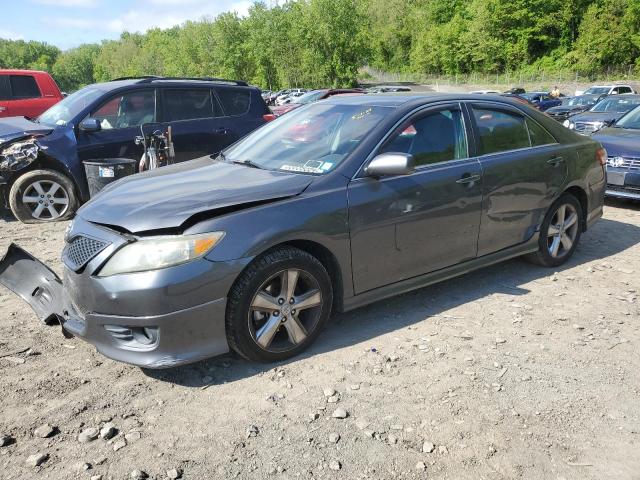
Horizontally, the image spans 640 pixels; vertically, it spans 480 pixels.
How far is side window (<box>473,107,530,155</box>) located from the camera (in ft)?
14.5

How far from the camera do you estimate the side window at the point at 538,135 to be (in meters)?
4.85

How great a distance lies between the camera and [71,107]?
7.46 metres

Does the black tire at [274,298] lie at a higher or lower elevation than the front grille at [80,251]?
lower

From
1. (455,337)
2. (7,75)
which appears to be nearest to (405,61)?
(7,75)

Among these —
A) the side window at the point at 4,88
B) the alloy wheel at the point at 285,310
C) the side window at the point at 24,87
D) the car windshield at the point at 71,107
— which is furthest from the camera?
the side window at the point at 24,87

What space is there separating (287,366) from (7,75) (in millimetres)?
11168

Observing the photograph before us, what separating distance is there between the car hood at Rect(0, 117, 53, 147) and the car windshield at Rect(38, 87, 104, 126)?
18 centimetres

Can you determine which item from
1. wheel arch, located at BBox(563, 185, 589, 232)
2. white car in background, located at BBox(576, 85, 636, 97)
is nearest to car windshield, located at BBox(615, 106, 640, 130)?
wheel arch, located at BBox(563, 185, 589, 232)

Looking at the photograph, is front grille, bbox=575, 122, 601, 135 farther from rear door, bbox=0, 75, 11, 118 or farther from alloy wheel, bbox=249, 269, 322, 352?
rear door, bbox=0, 75, 11, 118

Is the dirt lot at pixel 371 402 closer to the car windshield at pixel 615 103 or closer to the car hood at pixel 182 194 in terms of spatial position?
the car hood at pixel 182 194

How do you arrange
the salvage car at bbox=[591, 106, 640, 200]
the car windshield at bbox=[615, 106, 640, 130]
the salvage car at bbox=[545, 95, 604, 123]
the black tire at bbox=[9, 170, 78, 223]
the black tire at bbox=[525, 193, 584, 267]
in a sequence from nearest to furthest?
the black tire at bbox=[525, 193, 584, 267] → the black tire at bbox=[9, 170, 78, 223] → the salvage car at bbox=[591, 106, 640, 200] → the car windshield at bbox=[615, 106, 640, 130] → the salvage car at bbox=[545, 95, 604, 123]

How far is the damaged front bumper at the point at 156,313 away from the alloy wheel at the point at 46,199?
14.4 ft

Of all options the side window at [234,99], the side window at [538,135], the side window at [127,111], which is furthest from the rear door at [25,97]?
the side window at [538,135]

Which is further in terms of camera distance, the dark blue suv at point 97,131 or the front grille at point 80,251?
the dark blue suv at point 97,131
